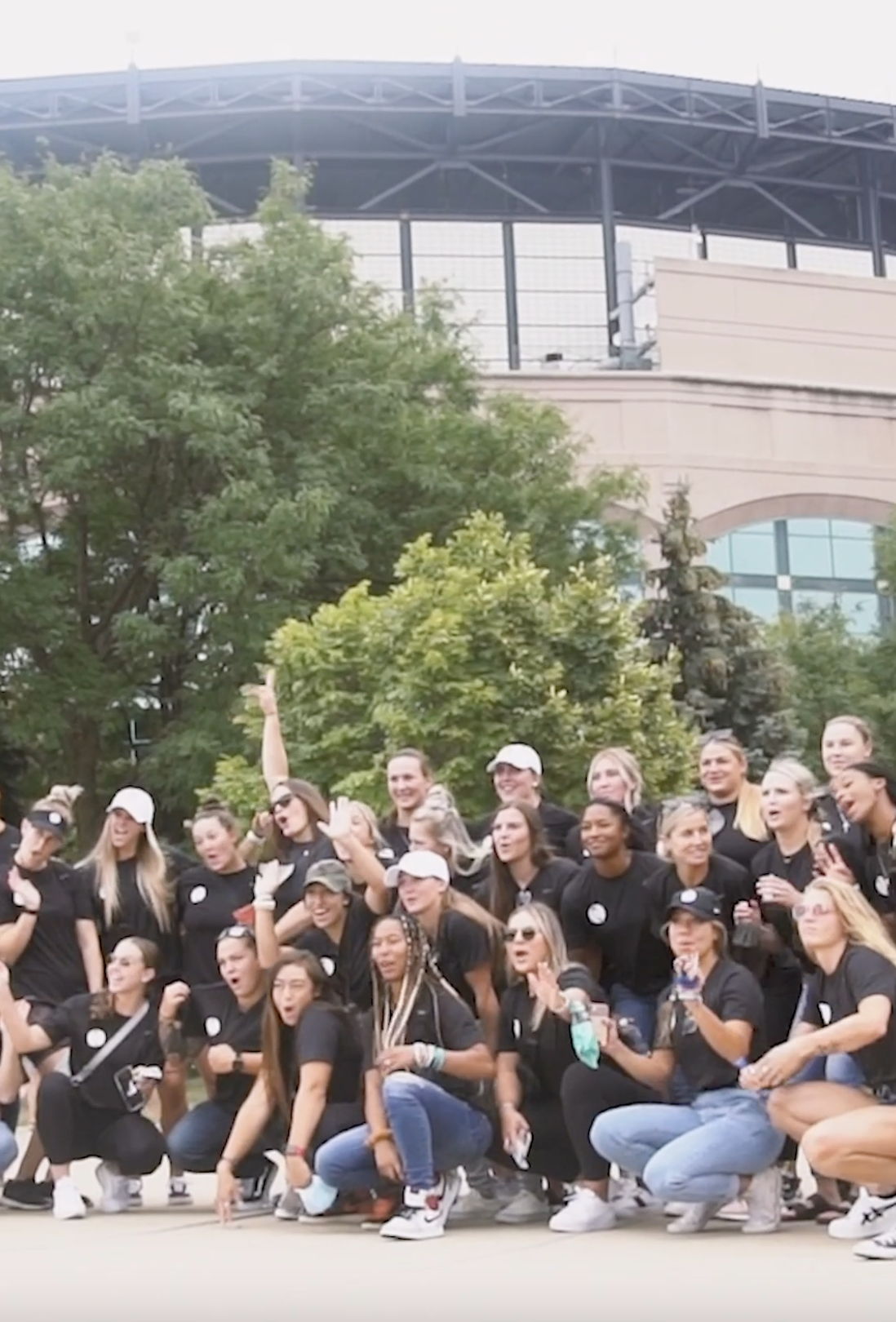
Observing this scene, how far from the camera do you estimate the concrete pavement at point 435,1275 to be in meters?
5.72

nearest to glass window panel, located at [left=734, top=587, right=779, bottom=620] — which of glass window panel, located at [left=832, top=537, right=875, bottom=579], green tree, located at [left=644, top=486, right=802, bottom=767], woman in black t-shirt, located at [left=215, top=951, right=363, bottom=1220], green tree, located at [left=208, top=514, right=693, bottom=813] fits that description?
glass window panel, located at [left=832, top=537, right=875, bottom=579]

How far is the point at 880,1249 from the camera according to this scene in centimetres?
641

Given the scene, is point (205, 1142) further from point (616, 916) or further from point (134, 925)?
point (616, 916)

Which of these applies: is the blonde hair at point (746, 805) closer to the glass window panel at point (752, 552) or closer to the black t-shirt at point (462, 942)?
the black t-shirt at point (462, 942)

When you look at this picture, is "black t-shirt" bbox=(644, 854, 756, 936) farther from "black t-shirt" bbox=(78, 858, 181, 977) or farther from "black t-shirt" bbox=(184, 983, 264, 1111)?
"black t-shirt" bbox=(78, 858, 181, 977)

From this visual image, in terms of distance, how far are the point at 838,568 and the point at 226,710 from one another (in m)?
26.6

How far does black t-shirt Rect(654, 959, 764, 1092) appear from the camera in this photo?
7.19 metres

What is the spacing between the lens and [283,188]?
2820 cm

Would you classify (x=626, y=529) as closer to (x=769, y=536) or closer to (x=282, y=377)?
(x=282, y=377)

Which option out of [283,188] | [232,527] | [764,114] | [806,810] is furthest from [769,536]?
[806,810]

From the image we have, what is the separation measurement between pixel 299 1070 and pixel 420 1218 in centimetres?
87

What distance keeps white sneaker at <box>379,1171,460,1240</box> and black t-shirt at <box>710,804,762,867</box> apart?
76.2 inches

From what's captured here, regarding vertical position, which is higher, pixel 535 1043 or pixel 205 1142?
pixel 535 1043

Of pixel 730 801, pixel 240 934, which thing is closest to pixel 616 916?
pixel 730 801
